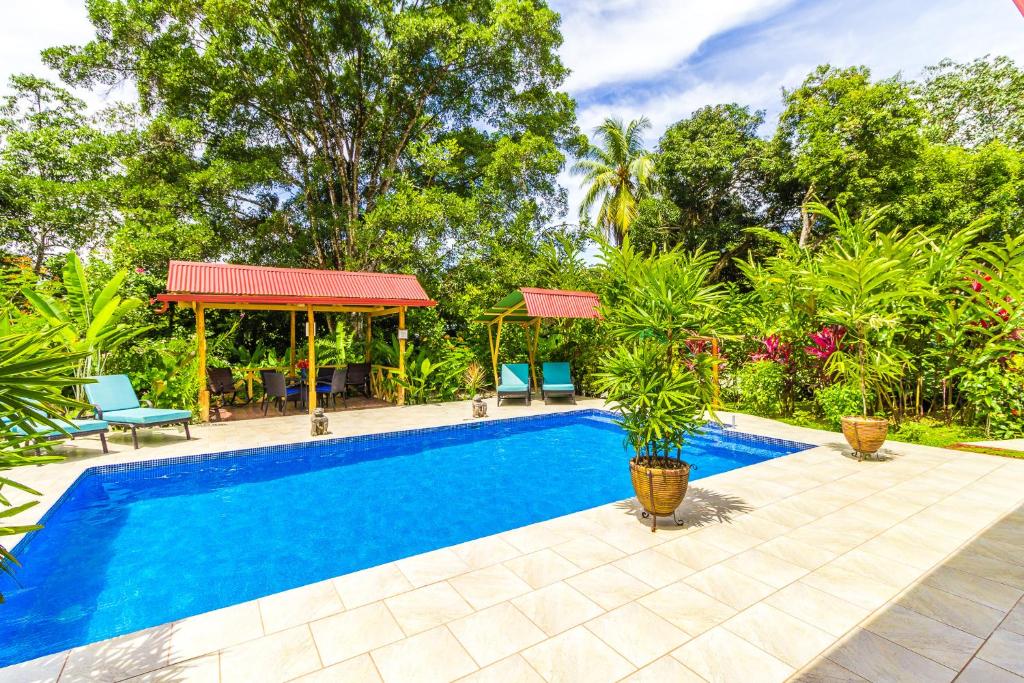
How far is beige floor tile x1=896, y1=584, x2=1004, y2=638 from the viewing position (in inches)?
115

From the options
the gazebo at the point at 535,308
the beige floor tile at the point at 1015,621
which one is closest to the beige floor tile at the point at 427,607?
the beige floor tile at the point at 1015,621

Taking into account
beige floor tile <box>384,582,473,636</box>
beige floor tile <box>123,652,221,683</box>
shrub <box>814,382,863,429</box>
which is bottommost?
beige floor tile <box>384,582,473,636</box>

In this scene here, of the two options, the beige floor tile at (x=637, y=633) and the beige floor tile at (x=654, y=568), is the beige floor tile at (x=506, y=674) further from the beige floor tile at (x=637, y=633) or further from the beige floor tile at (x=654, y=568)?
the beige floor tile at (x=654, y=568)

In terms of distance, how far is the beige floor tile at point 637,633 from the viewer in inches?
105

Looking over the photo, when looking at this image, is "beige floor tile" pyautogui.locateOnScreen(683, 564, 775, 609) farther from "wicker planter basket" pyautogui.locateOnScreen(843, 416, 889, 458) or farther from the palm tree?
the palm tree

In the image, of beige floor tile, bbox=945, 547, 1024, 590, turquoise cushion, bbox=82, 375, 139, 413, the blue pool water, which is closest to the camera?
beige floor tile, bbox=945, 547, 1024, 590

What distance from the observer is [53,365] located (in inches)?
67.9

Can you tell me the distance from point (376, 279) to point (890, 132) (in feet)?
57.1

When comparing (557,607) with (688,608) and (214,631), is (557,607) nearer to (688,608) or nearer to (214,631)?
(688,608)

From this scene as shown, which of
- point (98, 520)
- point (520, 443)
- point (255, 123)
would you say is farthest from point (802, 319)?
point (255, 123)

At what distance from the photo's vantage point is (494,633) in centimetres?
284

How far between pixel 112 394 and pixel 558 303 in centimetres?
855

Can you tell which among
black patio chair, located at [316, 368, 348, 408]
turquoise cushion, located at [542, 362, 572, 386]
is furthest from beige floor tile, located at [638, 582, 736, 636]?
black patio chair, located at [316, 368, 348, 408]

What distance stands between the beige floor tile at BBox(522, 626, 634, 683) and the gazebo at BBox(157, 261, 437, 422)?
8712 millimetres
